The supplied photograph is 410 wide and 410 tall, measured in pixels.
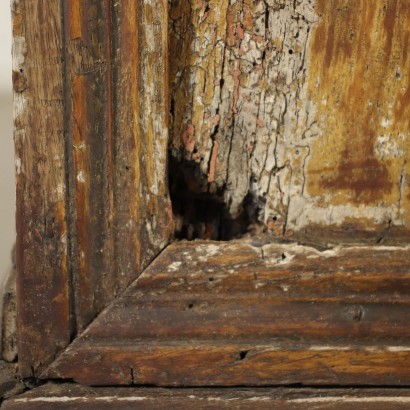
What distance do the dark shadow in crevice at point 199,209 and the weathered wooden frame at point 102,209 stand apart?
0.14 feet

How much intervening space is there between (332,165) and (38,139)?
0.47 metres

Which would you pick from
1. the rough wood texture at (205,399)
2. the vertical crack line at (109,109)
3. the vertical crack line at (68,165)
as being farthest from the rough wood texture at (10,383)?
the vertical crack line at (109,109)

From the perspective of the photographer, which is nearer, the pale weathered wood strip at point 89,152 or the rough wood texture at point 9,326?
the pale weathered wood strip at point 89,152

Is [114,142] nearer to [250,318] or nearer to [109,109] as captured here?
[109,109]

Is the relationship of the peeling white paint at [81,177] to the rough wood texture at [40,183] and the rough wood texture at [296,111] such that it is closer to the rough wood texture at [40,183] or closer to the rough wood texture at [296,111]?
the rough wood texture at [40,183]

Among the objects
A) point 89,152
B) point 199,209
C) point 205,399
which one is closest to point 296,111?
point 199,209

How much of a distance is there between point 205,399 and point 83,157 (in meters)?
0.43

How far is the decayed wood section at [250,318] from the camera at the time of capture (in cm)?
83

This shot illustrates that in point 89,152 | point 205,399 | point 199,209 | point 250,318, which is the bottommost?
point 205,399

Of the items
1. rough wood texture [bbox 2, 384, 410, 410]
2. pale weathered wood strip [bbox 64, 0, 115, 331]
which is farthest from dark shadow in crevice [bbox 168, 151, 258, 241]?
rough wood texture [bbox 2, 384, 410, 410]

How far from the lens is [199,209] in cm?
90

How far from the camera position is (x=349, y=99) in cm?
84

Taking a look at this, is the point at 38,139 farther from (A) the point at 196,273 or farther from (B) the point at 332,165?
(B) the point at 332,165

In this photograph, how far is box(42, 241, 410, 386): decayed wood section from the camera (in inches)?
32.9
